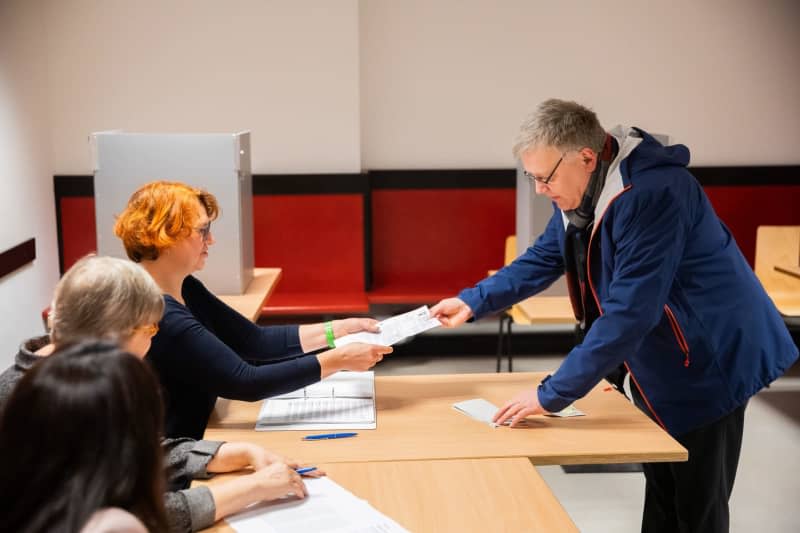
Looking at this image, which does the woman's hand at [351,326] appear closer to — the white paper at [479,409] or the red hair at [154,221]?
the white paper at [479,409]

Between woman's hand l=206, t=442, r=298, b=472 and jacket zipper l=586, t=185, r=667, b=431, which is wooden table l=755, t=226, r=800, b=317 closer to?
jacket zipper l=586, t=185, r=667, b=431

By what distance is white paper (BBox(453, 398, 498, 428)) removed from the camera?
7.57 feet

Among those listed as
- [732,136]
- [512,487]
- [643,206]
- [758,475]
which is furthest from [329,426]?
[732,136]

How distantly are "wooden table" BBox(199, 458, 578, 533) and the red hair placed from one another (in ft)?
2.27

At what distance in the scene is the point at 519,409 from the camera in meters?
2.24

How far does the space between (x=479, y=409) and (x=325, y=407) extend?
15.9 inches

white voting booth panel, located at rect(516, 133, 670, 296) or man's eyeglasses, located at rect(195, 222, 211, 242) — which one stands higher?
man's eyeglasses, located at rect(195, 222, 211, 242)

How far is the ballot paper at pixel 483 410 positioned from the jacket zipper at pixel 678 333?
0.98 ft

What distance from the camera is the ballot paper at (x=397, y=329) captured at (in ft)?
8.22

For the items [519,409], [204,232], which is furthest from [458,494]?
[204,232]

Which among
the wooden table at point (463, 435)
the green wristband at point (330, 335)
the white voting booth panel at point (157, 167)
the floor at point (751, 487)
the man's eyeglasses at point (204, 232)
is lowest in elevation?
the floor at point (751, 487)

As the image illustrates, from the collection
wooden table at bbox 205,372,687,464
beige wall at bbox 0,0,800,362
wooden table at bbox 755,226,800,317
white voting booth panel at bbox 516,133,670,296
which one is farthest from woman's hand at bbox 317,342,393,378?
wooden table at bbox 755,226,800,317

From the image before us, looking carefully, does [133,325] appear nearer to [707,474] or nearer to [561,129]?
[561,129]

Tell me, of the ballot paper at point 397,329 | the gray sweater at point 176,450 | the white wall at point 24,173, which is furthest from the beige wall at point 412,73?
the gray sweater at point 176,450
